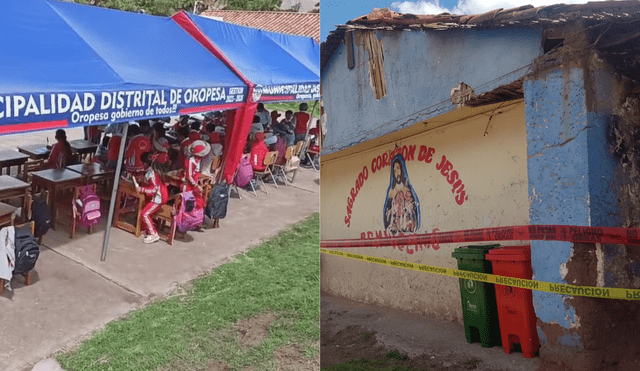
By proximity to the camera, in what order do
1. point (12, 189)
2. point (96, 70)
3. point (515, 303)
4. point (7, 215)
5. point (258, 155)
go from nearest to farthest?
1. point (515, 303)
2. point (7, 215)
3. point (96, 70)
4. point (12, 189)
5. point (258, 155)

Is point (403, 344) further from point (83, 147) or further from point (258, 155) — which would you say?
point (83, 147)

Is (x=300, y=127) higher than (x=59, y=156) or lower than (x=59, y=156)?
higher

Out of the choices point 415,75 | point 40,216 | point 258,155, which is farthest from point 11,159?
point 415,75

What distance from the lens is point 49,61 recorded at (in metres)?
4.99

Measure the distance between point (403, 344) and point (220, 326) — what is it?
1.48 m

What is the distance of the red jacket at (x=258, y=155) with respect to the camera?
8734 mm

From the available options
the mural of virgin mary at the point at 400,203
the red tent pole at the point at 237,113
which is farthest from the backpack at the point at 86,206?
the mural of virgin mary at the point at 400,203

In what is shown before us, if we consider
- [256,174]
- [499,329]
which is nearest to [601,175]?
[499,329]

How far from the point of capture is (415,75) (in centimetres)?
458

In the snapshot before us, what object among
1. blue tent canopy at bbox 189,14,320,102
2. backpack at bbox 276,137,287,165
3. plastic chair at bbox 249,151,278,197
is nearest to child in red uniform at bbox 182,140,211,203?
blue tent canopy at bbox 189,14,320,102

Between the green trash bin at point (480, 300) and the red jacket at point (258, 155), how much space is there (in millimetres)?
5373

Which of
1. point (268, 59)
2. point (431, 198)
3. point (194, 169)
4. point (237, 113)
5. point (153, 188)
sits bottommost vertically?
point (431, 198)

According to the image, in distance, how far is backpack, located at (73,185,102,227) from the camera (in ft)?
19.9

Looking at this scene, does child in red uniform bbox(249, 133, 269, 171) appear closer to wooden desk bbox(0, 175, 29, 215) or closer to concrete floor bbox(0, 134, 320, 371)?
concrete floor bbox(0, 134, 320, 371)
